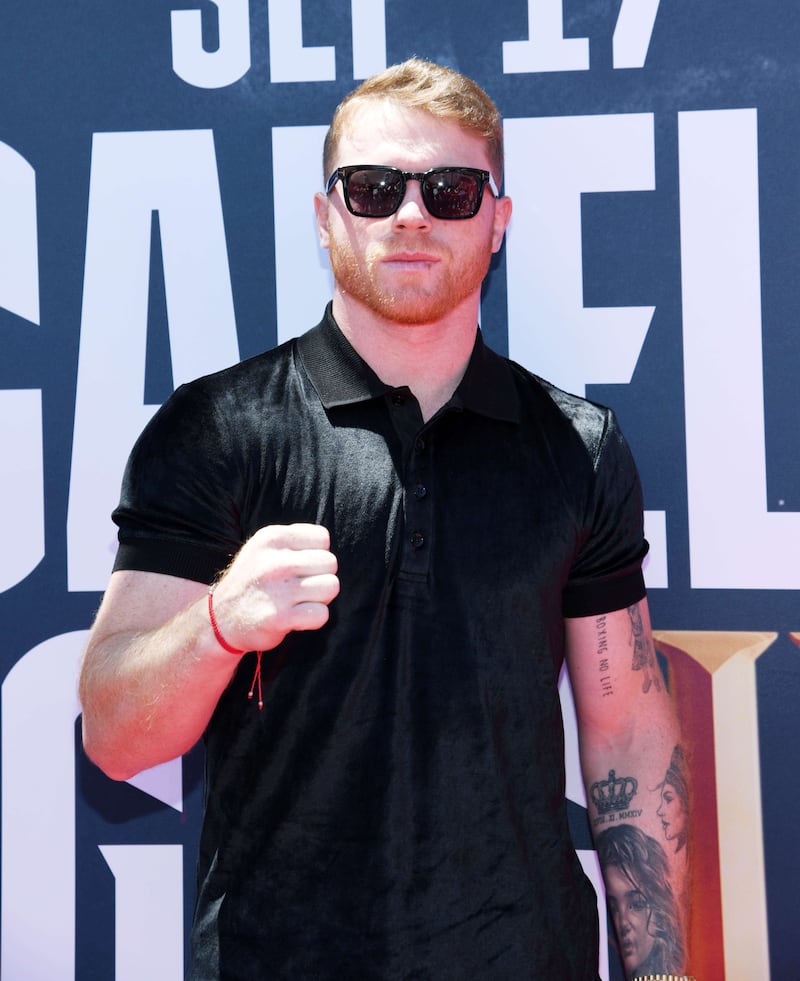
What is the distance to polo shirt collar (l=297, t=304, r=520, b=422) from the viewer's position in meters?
1.81

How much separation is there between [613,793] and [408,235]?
1.01 metres

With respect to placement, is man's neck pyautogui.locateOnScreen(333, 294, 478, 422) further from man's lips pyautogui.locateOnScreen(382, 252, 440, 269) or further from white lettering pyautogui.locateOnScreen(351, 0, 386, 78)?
white lettering pyautogui.locateOnScreen(351, 0, 386, 78)

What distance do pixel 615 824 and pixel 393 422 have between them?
0.80m

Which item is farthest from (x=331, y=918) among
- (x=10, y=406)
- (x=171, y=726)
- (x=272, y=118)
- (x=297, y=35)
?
(x=297, y=35)

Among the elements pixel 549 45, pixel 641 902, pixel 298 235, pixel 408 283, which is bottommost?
pixel 641 902

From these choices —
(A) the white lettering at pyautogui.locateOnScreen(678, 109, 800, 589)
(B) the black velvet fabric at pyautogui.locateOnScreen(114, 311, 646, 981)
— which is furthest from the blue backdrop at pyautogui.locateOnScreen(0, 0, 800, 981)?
(B) the black velvet fabric at pyautogui.locateOnScreen(114, 311, 646, 981)

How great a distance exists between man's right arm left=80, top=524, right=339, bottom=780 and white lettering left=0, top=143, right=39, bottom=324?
961mm

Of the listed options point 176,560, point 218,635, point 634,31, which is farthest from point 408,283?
Answer: point 634,31

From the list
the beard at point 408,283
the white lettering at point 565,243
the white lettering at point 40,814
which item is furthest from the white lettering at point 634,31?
the white lettering at point 40,814

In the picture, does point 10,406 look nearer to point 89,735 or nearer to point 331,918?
point 89,735

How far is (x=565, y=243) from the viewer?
7.73ft

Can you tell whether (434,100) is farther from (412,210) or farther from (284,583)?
(284,583)

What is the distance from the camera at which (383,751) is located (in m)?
1.68

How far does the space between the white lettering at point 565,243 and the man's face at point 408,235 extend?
0.45m
